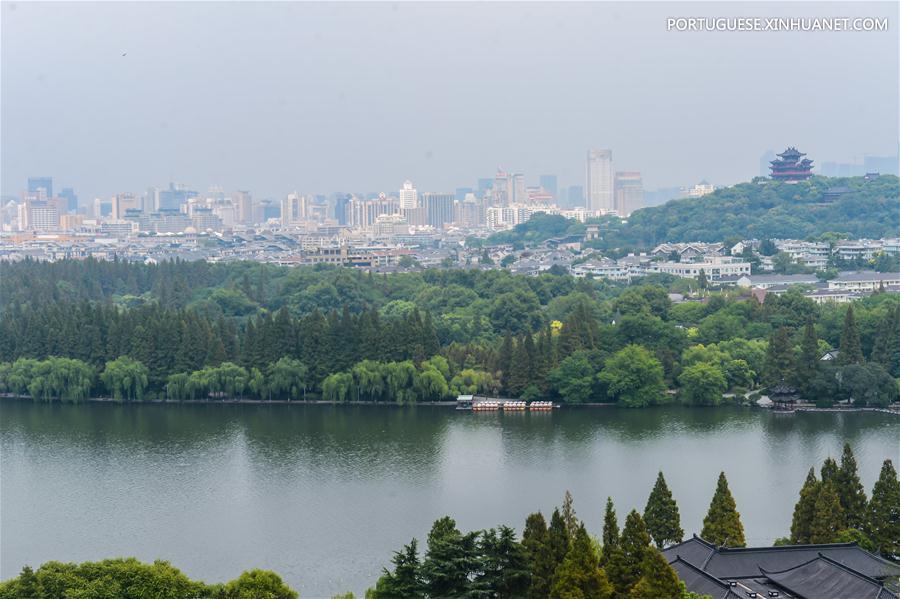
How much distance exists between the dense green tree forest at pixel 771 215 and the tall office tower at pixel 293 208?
3258cm

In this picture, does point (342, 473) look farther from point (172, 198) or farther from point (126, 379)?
point (172, 198)

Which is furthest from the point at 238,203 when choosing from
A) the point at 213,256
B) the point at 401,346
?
the point at 401,346

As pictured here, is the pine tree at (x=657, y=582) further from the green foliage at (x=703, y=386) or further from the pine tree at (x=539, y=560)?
the green foliage at (x=703, y=386)

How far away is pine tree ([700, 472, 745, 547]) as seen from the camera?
28.7 ft

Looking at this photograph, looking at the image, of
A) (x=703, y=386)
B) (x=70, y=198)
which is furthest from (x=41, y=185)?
(x=703, y=386)

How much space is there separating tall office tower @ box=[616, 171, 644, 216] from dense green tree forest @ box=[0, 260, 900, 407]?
48926 mm

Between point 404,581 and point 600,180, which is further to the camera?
point 600,180

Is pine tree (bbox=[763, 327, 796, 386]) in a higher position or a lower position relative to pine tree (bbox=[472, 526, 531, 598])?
higher

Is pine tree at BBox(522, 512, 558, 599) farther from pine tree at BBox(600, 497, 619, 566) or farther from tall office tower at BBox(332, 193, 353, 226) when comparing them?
tall office tower at BBox(332, 193, 353, 226)

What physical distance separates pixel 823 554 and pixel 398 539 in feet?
11.7

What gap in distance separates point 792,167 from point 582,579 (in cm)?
3764

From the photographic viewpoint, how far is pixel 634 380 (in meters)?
15.6

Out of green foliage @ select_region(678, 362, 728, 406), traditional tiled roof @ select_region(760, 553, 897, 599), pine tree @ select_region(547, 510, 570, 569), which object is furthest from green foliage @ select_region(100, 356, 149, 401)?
traditional tiled roof @ select_region(760, 553, 897, 599)

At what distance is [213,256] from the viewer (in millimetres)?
41719
